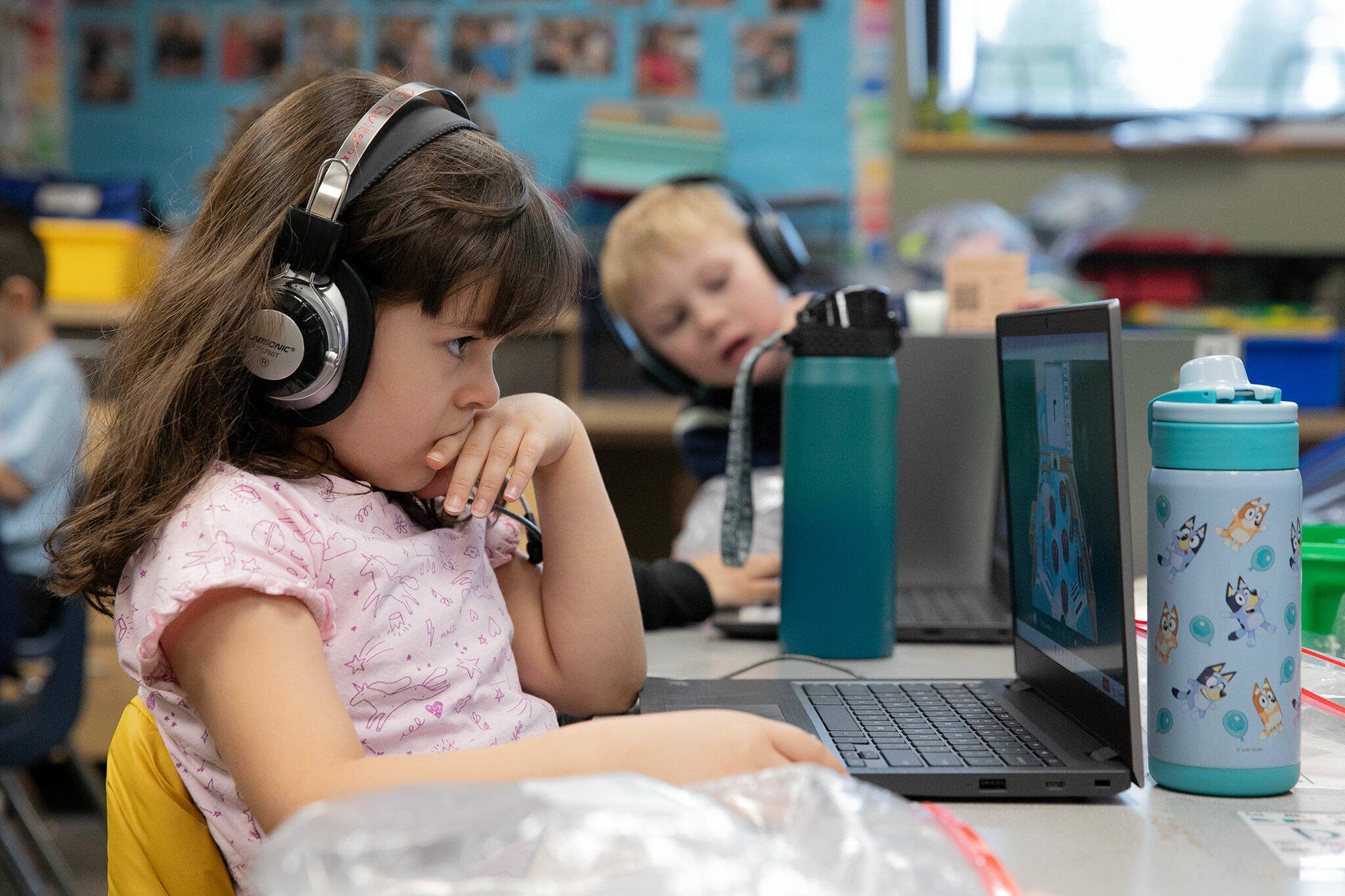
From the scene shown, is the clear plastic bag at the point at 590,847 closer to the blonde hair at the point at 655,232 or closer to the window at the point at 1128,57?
the blonde hair at the point at 655,232

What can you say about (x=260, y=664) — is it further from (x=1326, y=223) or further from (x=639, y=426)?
(x=1326, y=223)

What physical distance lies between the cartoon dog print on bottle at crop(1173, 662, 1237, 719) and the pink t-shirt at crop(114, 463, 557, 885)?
0.39m

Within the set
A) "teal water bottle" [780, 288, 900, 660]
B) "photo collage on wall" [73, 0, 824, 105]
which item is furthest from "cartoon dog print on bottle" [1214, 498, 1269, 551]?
"photo collage on wall" [73, 0, 824, 105]

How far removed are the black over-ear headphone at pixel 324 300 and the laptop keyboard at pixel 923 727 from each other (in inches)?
14.1

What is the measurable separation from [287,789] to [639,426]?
2009 mm

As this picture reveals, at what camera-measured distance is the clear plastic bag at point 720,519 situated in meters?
1.28

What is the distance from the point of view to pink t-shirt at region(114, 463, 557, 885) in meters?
0.62

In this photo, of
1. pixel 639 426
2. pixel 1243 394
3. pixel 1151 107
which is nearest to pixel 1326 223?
pixel 1151 107

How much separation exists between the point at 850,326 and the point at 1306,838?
1.66 ft

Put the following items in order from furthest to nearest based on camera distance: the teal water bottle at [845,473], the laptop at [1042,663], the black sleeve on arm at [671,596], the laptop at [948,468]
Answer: the laptop at [948,468] → the black sleeve on arm at [671,596] → the teal water bottle at [845,473] → the laptop at [1042,663]

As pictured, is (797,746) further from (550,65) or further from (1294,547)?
(550,65)

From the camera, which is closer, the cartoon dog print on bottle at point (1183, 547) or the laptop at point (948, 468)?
the cartoon dog print on bottle at point (1183, 547)

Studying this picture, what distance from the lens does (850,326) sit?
37.6 inches

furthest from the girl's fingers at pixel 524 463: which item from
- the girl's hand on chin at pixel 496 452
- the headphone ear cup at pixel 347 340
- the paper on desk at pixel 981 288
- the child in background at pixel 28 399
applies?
the child in background at pixel 28 399
